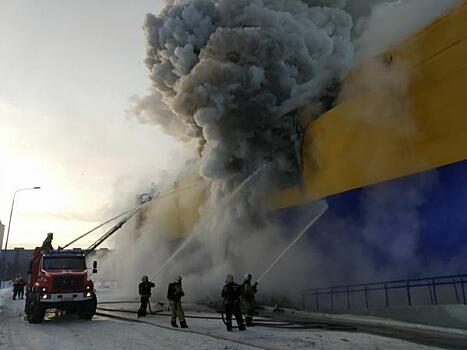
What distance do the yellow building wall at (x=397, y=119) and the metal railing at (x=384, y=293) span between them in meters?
3.16

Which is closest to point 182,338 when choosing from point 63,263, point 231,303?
point 231,303

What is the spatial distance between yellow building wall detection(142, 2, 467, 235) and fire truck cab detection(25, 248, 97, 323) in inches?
331

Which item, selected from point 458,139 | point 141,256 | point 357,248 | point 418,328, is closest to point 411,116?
point 458,139

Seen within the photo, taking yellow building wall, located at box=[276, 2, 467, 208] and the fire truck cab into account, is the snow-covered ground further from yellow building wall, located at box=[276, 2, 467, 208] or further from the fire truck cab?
yellow building wall, located at box=[276, 2, 467, 208]

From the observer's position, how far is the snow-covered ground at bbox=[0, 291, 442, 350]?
7.21m

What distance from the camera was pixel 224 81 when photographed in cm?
1795

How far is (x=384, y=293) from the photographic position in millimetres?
13078

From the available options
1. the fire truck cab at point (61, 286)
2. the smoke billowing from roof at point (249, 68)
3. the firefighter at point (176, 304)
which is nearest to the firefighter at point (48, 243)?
the fire truck cab at point (61, 286)

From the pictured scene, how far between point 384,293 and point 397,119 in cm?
527

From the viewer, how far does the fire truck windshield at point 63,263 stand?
12953mm

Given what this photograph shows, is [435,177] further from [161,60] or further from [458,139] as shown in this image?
[161,60]

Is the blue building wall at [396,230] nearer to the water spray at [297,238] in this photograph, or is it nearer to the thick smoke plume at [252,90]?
the water spray at [297,238]

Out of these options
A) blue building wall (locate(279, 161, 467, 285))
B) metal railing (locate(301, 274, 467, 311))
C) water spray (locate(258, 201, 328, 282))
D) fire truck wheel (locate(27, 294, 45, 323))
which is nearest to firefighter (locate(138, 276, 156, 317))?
fire truck wheel (locate(27, 294, 45, 323))

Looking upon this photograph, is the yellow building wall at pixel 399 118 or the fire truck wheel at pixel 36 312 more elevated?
the yellow building wall at pixel 399 118
